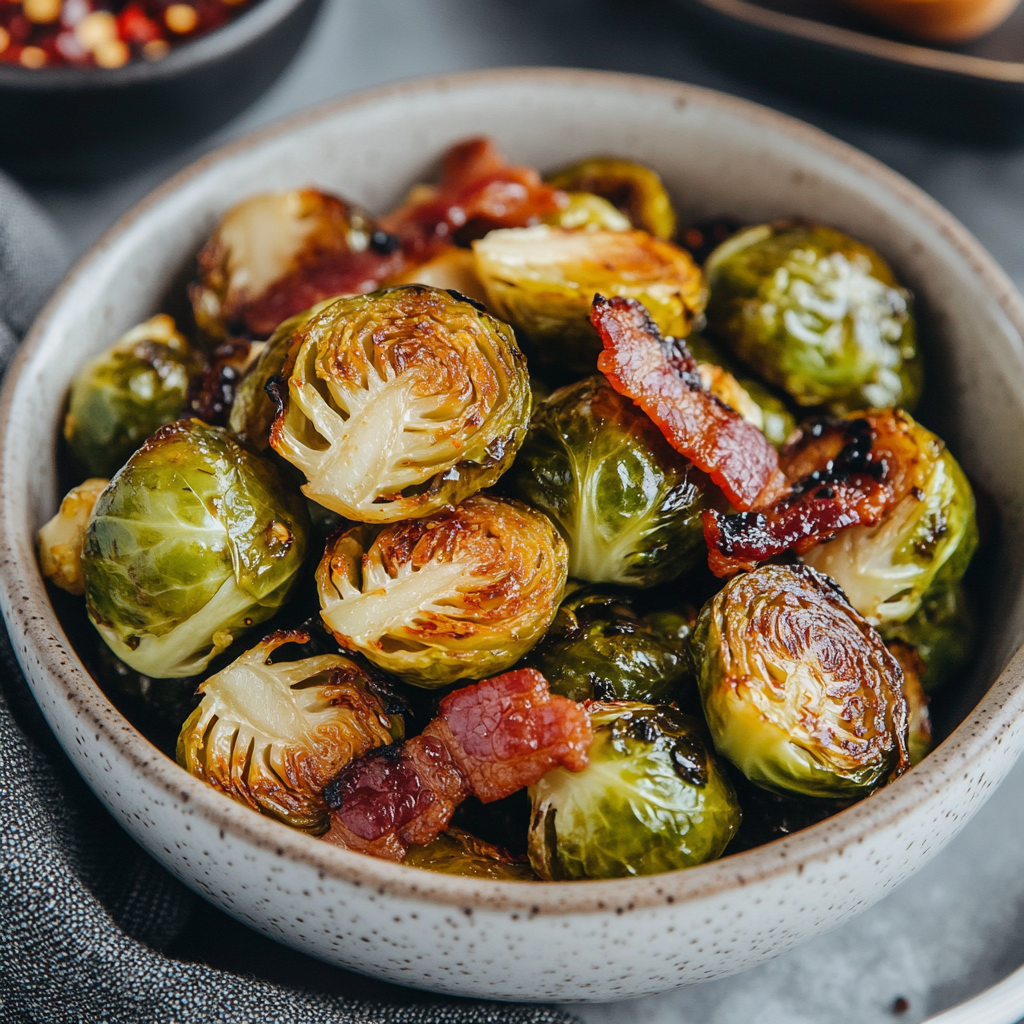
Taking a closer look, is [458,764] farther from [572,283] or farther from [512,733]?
[572,283]

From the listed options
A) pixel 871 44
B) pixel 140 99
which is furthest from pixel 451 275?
pixel 871 44

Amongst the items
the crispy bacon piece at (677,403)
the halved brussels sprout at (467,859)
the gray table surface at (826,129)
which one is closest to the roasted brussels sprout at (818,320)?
the crispy bacon piece at (677,403)

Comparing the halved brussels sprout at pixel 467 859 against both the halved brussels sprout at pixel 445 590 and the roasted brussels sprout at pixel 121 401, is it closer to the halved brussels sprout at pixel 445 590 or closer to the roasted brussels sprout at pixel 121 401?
the halved brussels sprout at pixel 445 590

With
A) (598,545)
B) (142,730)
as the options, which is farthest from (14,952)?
(598,545)

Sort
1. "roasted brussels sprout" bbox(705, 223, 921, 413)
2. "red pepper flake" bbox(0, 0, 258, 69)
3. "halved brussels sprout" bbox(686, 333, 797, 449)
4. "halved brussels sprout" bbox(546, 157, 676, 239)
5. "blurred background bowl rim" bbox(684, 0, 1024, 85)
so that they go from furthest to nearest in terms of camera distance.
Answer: "red pepper flake" bbox(0, 0, 258, 69) < "blurred background bowl rim" bbox(684, 0, 1024, 85) < "halved brussels sprout" bbox(546, 157, 676, 239) < "roasted brussels sprout" bbox(705, 223, 921, 413) < "halved brussels sprout" bbox(686, 333, 797, 449)

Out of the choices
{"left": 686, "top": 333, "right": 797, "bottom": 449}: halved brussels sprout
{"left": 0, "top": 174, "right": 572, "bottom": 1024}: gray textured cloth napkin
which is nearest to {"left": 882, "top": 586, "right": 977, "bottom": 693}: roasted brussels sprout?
{"left": 686, "top": 333, "right": 797, "bottom": 449}: halved brussels sprout

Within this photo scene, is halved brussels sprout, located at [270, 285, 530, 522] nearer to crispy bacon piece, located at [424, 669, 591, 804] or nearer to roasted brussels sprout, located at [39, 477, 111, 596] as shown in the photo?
crispy bacon piece, located at [424, 669, 591, 804]
